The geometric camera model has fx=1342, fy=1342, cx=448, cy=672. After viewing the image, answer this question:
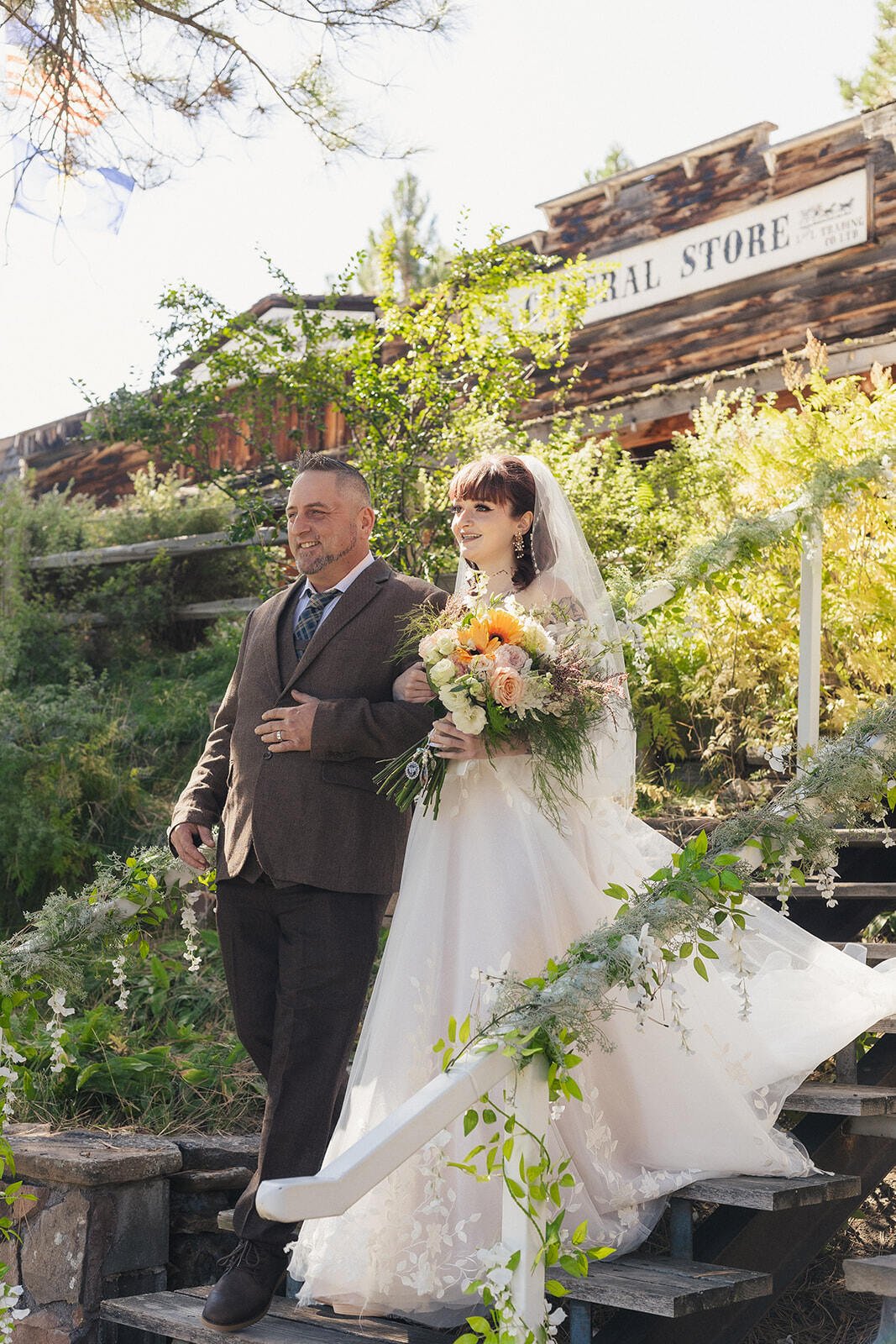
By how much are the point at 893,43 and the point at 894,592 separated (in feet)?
39.3

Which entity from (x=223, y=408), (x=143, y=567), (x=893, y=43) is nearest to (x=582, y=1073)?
(x=223, y=408)

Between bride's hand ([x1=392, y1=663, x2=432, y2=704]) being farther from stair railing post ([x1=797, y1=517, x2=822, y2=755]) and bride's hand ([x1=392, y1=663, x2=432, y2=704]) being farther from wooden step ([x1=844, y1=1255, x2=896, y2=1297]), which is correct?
stair railing post ([x1=797, y1=517, x2=822, y2=755])

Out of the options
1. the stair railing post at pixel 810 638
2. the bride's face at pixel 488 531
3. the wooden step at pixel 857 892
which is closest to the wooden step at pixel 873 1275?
the wooden step at pixel 857 892

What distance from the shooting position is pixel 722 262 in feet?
31.9

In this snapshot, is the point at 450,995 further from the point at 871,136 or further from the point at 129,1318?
the point at 871,136

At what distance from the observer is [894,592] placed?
200 inches

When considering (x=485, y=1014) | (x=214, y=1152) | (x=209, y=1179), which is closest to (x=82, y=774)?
(x=214, y=1152)

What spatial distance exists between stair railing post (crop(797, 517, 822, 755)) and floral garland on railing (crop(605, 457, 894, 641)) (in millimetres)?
66

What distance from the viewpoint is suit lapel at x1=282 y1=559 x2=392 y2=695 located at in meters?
3.16

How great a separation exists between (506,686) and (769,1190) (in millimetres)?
1190

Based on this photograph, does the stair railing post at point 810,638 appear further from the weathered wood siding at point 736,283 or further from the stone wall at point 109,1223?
the weathered wood siding at point 736,283

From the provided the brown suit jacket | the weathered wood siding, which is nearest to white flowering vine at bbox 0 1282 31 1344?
the brown suit jacket

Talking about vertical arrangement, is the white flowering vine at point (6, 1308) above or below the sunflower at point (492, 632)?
below

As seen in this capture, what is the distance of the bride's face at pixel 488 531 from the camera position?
134 inches
